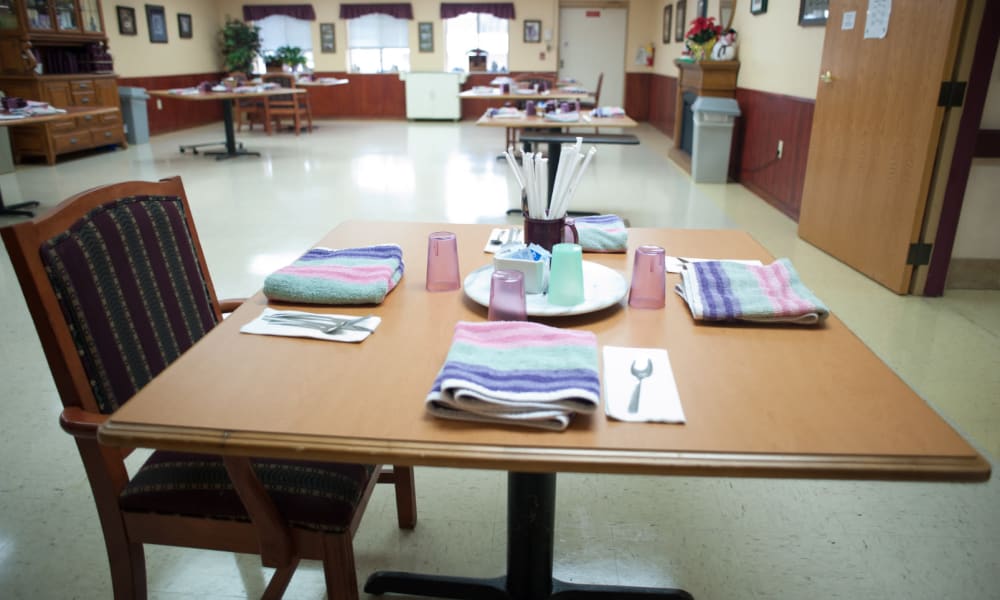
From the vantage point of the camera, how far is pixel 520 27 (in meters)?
12.2

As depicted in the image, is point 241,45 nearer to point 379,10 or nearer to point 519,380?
point 379,10

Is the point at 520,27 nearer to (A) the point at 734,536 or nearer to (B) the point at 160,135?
(B) the point at 160,135

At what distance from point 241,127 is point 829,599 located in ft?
37.4

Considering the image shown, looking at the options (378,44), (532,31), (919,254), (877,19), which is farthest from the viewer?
(378,44)

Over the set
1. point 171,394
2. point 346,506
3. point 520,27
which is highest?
point 520,27

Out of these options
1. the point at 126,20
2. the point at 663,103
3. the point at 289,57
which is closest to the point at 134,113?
the point at 126,20

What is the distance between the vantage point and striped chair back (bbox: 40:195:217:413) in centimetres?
121

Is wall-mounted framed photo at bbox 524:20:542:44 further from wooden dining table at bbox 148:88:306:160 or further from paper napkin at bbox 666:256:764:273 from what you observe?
paper napkin at bbox 666:256:764:273

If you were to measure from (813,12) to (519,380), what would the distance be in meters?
5.23

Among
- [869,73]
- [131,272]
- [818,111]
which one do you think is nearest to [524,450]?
[131,272]

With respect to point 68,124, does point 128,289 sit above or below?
above

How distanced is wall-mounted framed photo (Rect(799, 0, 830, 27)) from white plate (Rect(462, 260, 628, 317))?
4359mm

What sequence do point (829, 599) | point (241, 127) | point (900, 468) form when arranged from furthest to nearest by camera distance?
point (241, 127), point (829, 599), point (900, 468)

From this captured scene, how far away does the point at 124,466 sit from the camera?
4.16ft
